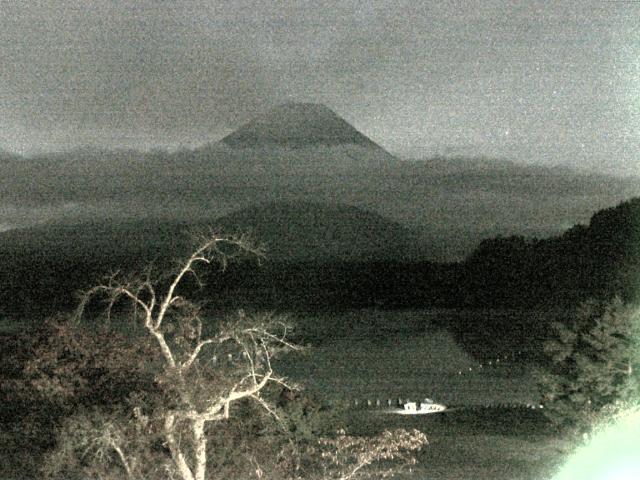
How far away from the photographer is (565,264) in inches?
1623

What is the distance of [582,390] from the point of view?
51.7ft

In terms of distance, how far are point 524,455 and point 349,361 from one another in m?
20.4

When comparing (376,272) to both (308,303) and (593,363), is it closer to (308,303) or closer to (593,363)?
(308,303)

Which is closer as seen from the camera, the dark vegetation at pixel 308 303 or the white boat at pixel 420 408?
the dark vegetation at pixel 308 303

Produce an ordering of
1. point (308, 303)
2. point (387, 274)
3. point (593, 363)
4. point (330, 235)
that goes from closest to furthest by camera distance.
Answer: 1. point (593, 363)
2. point (308, 303)
3. point (387, 274)
4. point (330, 235)

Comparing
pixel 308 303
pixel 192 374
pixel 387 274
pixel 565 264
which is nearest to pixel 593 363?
pixel 192 374

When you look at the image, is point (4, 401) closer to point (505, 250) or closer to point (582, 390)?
point (582, 390)

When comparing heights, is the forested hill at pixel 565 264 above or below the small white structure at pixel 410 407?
above

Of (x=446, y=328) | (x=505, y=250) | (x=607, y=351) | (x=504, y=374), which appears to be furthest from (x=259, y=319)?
(x=505, y=250)

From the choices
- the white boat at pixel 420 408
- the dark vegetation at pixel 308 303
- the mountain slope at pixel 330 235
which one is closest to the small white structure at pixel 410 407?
the white boat at pixel 420 408

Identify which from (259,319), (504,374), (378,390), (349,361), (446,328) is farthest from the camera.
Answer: (446,328)

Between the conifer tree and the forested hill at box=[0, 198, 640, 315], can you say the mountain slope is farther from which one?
the conifer tree

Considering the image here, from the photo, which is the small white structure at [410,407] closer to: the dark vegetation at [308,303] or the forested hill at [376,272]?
the dark vegetation at [308,303]

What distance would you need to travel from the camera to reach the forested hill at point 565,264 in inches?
1334
